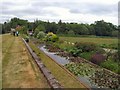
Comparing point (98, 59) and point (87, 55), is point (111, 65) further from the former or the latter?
point (87, 55)

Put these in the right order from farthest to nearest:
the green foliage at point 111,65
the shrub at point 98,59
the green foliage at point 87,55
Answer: the green foliage at point 87,55
the shrub at point 98,59
the green foliage at point 111,65

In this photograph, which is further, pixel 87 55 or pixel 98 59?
pixel 87 55

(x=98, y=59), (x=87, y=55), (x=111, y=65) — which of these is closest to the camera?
(x=111, y=65)

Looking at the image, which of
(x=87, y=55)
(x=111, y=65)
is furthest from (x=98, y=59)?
(x=87, y=55)

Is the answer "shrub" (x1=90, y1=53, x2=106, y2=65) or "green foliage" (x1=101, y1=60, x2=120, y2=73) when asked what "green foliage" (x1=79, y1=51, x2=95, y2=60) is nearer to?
"shrub" (x1=90, y1=53, x2=106, y2=65)

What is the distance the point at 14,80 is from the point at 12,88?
120cm

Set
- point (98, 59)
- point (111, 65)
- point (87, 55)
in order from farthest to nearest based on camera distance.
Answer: point (87, 55), point (98, 59), point (111, 65)

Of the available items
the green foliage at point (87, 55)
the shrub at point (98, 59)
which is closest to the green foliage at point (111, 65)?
the shrub at point (98, 59)

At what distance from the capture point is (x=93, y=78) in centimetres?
1305

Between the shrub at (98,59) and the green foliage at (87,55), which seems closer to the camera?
the shrub at (98,59)

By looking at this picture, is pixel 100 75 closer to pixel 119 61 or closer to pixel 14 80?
pixel 119 61

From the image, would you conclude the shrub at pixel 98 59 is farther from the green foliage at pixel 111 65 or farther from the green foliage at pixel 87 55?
the green foliage at pixel 87 55

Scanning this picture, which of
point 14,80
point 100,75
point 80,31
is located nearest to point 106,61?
point 100,75

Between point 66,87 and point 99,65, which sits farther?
point 99,65
